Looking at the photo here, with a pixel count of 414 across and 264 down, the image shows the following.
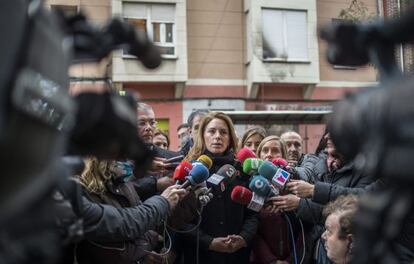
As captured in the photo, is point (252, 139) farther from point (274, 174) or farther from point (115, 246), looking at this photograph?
point (115, 246)

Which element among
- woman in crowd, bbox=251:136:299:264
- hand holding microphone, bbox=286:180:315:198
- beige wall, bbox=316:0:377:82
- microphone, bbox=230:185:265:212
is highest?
beige wall, bbox=316:0:377:82

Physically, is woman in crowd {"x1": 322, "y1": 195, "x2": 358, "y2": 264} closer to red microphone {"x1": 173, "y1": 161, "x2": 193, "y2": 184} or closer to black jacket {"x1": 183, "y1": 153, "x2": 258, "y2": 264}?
red microphone {"x1": 173, "y1": 161, "x2": 193, "y2": 184}

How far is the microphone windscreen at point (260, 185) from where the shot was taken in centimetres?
345

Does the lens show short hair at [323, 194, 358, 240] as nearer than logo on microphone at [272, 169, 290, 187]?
Yes

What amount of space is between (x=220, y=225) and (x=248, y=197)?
0.41 metres

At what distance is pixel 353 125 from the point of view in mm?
1131

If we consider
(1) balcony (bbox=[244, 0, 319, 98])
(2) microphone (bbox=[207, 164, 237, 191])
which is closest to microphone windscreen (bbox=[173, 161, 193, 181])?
(2) microphone (bbox=[207, 164, 237, 191])

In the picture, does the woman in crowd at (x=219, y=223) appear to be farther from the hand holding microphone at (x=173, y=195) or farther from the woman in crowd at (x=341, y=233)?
the woman in crowd at (x=341, y=233)

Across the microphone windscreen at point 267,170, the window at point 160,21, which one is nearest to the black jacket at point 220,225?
the microphone windscreen at point 267,170

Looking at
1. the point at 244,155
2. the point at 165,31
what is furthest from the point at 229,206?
the point at 165,31

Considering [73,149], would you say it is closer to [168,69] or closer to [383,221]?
[383,221]

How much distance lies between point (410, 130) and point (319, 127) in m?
13.2

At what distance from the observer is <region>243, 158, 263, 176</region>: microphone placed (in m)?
3.61

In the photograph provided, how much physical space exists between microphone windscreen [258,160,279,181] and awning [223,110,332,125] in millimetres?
7854
